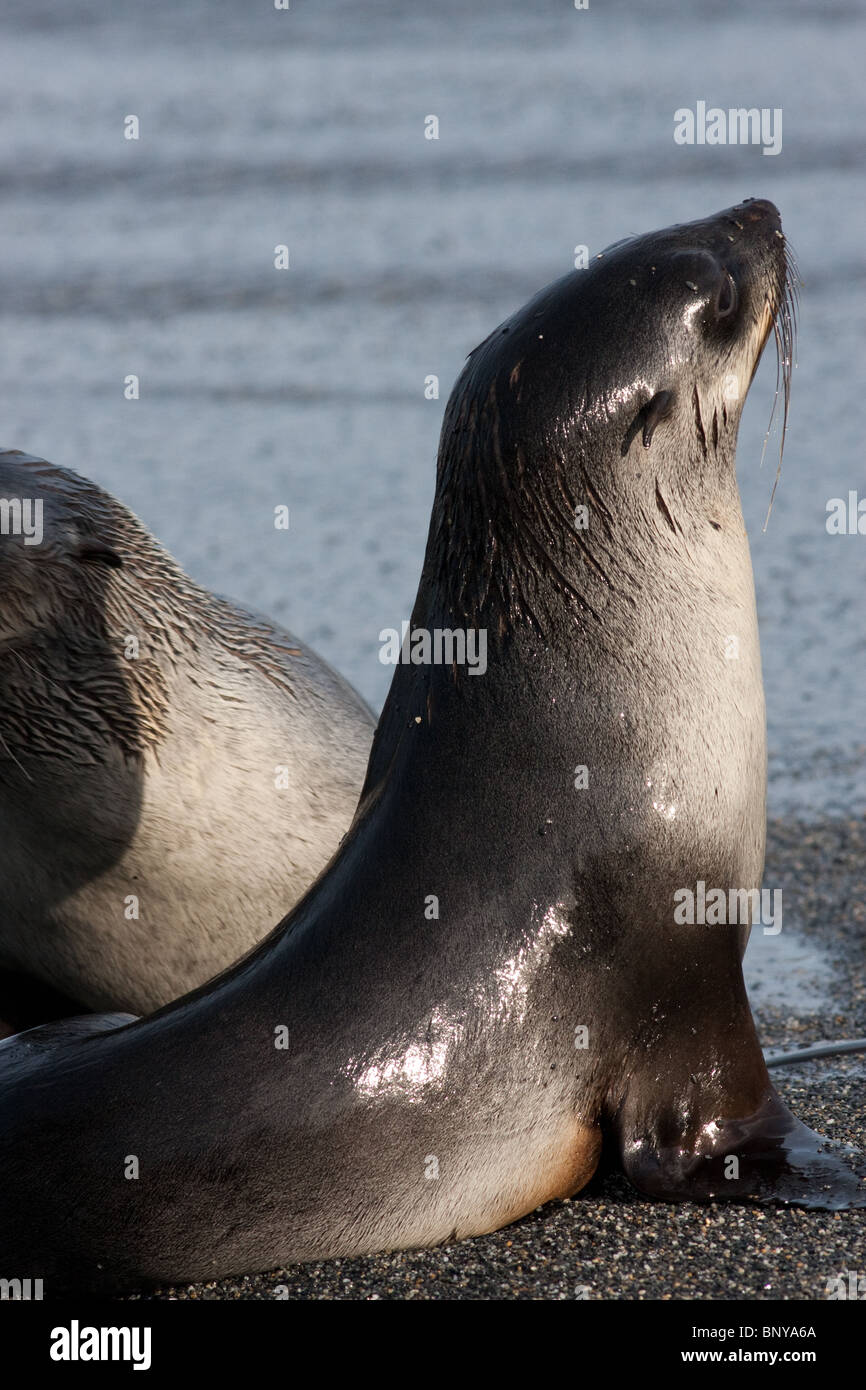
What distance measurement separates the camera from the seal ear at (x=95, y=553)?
5.44 meters

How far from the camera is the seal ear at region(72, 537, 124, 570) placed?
5438 millimetres

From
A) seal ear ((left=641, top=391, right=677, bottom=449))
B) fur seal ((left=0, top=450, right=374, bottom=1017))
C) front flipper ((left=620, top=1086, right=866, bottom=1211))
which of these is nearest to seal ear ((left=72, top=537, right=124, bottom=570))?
fur seal ((left=0, top=450, right=374, bottom=1017))

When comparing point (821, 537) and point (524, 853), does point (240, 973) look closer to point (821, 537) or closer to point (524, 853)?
point (524, 853)

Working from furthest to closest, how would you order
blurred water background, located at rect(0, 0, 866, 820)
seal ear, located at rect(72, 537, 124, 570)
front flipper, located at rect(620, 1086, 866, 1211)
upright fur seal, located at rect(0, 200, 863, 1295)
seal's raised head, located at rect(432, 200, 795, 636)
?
blurred water background, located at rect(0, 0, 866, 820), seal ear, located at rect(72, 537, 124, 570), seal's raised head, located at rect(432, 200, 795, 636), front flipper, located at rect(620, 1086, 866, 1211), upright fur seal, located at rect(0, 200, 863, 1295)

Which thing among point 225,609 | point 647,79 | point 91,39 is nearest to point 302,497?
point 225,609

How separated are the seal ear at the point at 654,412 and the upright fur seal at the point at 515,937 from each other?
10 millimetres

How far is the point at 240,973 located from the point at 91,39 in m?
21.1

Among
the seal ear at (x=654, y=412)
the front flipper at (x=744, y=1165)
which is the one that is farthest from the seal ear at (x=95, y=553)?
the front flipper at (x=744, y=1165)

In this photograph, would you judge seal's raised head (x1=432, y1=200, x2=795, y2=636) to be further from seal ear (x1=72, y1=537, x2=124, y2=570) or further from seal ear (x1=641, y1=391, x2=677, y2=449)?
seal ear (x1=72, y1=537, x2=124, y2=570)

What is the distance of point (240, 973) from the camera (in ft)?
14.5

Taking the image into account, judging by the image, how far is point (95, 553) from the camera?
5.49 metres

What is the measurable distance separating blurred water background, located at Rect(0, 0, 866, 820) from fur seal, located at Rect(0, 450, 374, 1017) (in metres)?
2.69

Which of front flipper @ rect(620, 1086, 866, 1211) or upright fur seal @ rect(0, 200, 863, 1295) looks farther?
front flipper @ rect(620, 1086, 866, 1211)

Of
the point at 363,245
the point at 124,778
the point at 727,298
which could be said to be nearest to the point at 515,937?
the point at 124,778
